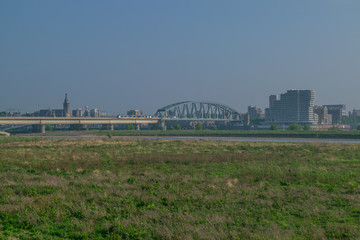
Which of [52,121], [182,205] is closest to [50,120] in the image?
[52,121]

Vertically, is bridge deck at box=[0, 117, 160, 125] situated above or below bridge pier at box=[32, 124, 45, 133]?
above

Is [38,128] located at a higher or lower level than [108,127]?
lower

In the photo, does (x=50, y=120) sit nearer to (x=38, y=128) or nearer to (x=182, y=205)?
(x=38, y=128)

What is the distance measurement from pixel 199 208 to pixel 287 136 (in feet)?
413

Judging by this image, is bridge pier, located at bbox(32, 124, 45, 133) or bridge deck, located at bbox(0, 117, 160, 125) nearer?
bridge deck, located at bbox(0, 117, 160, 125)

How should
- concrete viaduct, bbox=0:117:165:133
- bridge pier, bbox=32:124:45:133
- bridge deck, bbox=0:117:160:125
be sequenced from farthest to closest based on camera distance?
bridge pier, bbox=32:124:45:133 → concrete viaduct, bbox=0:117:165:133 → bridge deck, bbox=0:117:160:125

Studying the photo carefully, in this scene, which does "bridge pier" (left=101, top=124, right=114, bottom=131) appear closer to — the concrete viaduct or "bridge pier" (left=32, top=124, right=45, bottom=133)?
the concrete viaduct

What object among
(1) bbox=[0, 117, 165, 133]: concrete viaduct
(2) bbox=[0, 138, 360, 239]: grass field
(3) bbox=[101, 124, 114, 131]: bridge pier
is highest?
(1) bbox=[0, 117, 165, 133]: concrete viaduct

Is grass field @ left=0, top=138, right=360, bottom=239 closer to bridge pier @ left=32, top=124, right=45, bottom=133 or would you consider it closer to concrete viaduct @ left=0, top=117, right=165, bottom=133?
concrete viaduct @ left=0, top=117, right=165, bottom=133

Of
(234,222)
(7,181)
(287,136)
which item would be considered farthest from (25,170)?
(287,136)

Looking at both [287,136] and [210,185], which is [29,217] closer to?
[210,185]

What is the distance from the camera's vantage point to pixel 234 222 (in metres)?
13.8

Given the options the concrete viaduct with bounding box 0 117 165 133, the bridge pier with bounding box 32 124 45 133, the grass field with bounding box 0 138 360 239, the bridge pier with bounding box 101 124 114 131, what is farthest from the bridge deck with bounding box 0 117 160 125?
the grass field with bounding box 0 138 360 239

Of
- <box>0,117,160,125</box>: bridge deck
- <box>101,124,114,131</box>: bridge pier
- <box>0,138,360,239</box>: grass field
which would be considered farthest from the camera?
<box>101,124,114,131</box>: bridge pier
